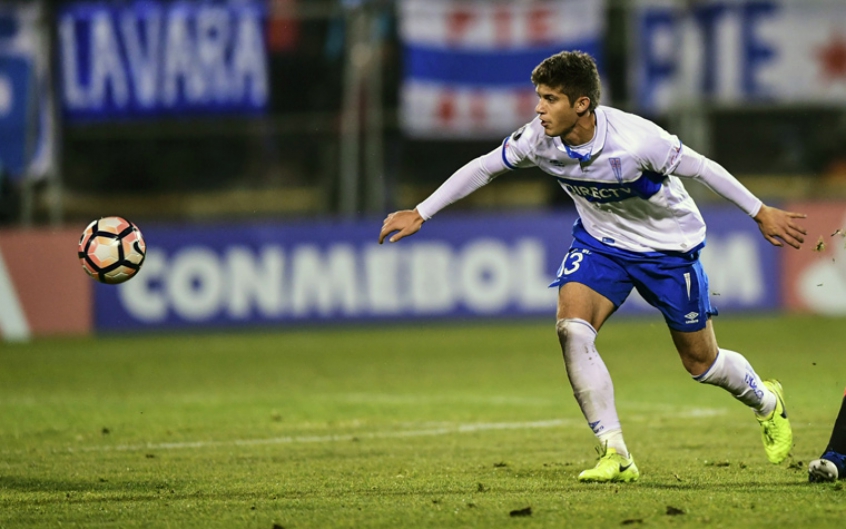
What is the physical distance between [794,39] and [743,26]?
0.86m

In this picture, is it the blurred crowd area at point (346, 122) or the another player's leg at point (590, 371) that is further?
the blurred crowd area at point (346, 122)

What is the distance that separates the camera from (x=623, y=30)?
25.7 metres

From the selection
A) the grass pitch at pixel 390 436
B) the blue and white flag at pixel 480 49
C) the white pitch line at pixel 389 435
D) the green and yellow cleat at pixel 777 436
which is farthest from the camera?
the blue and white flag at pixel 480 49

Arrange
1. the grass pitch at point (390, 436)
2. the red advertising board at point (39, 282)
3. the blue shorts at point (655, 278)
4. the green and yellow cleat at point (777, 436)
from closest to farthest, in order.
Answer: the grass pitch at point (390, 436) → the blue shorts at point (655, 278) → the green and yellow cleat at point (777, 436) → the red advertising board at point (39, 282)

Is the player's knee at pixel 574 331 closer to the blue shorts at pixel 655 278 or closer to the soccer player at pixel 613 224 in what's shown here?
the soccer player at pixel 613 224

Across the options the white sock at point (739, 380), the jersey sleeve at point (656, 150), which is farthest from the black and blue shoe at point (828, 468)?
the jersey sleeve at point (656, 150)

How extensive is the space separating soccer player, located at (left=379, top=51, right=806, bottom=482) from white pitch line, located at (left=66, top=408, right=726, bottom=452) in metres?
2.41

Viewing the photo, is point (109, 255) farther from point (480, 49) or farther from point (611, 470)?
point (480, 49)

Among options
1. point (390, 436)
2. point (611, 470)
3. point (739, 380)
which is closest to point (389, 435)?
point (390, 436)

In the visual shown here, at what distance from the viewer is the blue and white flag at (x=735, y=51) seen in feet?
67.8

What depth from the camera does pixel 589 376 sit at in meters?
7.21

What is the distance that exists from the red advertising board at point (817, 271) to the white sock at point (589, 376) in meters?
12.8

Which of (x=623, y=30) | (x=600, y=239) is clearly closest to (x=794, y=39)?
(x=623, y=30)

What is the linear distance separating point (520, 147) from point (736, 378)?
5.72 feet
